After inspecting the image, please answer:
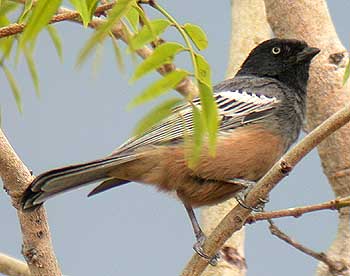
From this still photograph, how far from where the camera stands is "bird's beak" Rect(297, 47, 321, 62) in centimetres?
356

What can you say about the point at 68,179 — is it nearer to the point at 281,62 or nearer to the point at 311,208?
the point at 311,208

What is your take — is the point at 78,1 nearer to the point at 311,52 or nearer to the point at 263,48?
the point at 311,52

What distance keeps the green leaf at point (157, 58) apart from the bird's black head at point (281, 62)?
2.05 meters

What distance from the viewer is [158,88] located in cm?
157

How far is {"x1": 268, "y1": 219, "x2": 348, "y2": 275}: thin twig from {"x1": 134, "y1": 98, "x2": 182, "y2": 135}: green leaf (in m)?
1.17

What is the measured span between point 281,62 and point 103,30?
9.00 ft

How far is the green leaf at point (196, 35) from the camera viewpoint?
1.83 m

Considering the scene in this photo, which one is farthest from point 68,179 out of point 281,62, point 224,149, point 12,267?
point 281,62

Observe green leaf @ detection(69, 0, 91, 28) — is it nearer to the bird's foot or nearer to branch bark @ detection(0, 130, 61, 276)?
branch bark @ detection(0, 130, 61, 276)

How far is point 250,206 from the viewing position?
2.32 m

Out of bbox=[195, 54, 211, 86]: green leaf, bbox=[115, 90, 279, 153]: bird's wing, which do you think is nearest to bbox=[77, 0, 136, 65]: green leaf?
bbox=[195, 54, 211, 86]: green leaf

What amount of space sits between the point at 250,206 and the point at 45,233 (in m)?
0.61

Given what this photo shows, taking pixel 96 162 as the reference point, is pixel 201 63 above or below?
above

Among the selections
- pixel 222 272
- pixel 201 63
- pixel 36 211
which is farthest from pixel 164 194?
pixel 201 63
